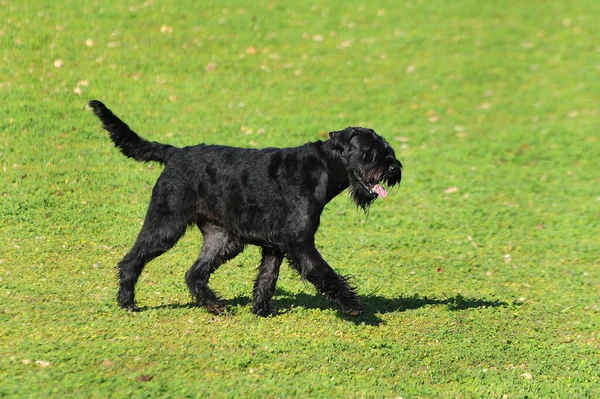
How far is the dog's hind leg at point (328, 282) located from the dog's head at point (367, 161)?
90cm

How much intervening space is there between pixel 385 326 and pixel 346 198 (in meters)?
5.71

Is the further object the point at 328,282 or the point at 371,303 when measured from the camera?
the point at 371,303

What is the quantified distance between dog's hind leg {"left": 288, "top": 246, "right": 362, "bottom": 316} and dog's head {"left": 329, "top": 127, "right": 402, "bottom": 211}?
2.95 feet

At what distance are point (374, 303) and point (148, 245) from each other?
9.02 feet

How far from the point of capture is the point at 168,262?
11.4 meters

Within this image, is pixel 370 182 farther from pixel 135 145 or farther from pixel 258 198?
pixel 135 145

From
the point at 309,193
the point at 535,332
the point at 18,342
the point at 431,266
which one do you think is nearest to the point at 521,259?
the point at 431,266

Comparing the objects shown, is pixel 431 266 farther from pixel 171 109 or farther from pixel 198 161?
pixel 171 109

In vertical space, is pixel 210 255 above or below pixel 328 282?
above

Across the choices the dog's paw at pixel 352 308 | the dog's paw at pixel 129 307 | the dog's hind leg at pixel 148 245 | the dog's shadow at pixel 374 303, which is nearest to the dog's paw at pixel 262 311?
the dog's shadow at pixel 374 303

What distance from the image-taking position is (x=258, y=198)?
912 centimetres

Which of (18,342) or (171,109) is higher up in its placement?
(171,109)

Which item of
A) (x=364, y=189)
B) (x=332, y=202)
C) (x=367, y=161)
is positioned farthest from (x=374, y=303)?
(x=332, y=202)

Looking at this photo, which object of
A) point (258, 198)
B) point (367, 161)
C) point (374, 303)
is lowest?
point (374, 303)
